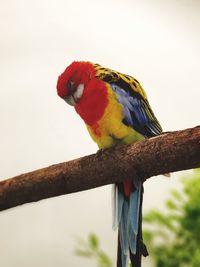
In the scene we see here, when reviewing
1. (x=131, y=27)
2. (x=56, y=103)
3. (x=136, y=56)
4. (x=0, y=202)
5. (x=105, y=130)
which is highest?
(x=131, y=27)

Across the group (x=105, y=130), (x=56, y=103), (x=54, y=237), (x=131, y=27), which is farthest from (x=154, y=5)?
(x=54, y=237)

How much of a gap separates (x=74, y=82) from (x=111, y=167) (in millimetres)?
228

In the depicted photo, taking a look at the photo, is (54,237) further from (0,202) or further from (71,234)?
(0,202)

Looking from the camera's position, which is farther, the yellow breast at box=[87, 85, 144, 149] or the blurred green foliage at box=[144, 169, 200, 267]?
the blurred green foliage at box=[144, 169, 200, 267]

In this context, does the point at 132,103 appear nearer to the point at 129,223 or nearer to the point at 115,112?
the point at 115,112

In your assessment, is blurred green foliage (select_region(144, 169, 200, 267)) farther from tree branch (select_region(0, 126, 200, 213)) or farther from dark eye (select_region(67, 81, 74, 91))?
dark eye (select_region(67, 81, 74, 91))

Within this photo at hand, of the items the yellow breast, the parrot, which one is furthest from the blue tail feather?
the yellow breast

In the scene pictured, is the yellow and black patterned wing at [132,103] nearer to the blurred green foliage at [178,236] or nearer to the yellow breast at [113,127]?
the yellow breast at [113,127]

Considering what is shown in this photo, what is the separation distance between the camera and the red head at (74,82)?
1027 millimetres

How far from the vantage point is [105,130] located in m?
1.02

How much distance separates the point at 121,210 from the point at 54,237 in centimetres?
54

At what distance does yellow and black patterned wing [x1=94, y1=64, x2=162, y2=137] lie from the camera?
3.36 feet

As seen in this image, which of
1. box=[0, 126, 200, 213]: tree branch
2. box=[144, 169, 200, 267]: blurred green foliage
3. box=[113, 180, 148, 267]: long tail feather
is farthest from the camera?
box=[144, 169, 200, 267]: blurred green foliage

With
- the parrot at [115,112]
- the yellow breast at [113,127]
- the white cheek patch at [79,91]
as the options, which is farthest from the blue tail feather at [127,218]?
the white cheek patch at [79,91]
